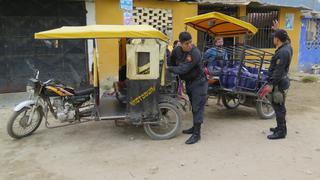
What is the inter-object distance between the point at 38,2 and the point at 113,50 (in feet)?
8.00

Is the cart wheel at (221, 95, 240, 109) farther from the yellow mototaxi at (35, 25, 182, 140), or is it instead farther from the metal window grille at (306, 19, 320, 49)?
the metal window grille at (306, 19, 320, 49)

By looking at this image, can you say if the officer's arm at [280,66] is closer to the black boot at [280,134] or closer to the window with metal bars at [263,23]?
the black boot at [280,134]

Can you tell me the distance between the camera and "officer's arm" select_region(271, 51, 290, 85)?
18.6 feet

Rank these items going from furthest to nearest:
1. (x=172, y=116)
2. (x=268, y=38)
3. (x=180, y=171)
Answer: (x=268, y=38) → (x=172, y=116) → (x=180, y=171)

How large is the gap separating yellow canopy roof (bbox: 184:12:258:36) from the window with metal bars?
668 centimetres

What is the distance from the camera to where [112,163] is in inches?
196

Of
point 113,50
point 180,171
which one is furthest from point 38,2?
point 180,171

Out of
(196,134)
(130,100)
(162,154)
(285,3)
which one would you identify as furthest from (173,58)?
(285,3)

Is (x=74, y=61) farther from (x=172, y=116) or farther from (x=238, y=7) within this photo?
(x=238, y=7)

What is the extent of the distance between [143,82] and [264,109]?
288 centimetres

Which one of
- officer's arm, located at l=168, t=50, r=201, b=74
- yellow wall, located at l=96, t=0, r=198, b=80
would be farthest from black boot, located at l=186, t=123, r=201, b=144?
yellow wall, located at l=96, t=0, r=198, b=80

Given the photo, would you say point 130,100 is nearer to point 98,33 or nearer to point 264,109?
point 98,33

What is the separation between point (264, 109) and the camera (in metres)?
7.36

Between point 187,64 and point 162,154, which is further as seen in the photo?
point 187,64
